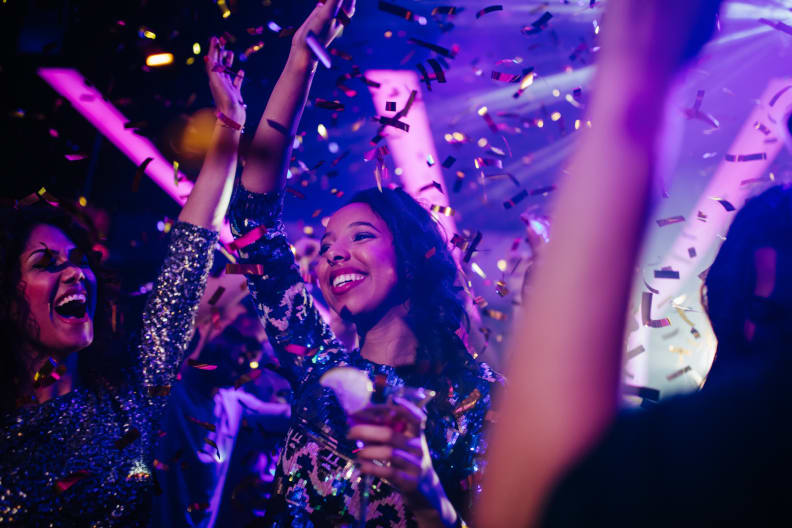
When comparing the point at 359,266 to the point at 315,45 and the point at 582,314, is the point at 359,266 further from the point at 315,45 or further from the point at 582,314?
the point at 582,314

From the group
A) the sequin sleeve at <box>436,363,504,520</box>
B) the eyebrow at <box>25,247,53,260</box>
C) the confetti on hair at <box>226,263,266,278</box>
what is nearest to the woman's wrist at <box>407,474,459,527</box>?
the sequin sleeve at <box>436,363,504,520</box>

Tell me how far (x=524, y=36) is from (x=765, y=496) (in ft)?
12.8

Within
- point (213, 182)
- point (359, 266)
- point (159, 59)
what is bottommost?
point (359, 266)

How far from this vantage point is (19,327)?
6.98ft

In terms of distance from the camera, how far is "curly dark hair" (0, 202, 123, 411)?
6.89 feet

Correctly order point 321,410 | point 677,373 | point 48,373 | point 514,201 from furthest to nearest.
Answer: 1. point 677,373
2. point 514,201
3. point 48,373
4. point 321,410

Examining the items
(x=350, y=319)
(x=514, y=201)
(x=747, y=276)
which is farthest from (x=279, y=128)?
(x=514, y=201)

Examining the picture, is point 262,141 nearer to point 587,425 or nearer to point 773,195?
point 773,195

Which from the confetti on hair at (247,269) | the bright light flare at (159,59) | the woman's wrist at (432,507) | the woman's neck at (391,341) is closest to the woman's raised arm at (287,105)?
the confetti on hair at (247,269)

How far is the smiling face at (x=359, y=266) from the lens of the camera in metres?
2.32

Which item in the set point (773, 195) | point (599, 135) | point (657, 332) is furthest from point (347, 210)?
point (657, 332)

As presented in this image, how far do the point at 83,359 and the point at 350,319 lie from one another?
1361mm

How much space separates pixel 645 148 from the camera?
14.9 inches

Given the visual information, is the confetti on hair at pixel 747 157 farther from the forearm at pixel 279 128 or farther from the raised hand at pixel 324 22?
the forearm at pixel 279 128
